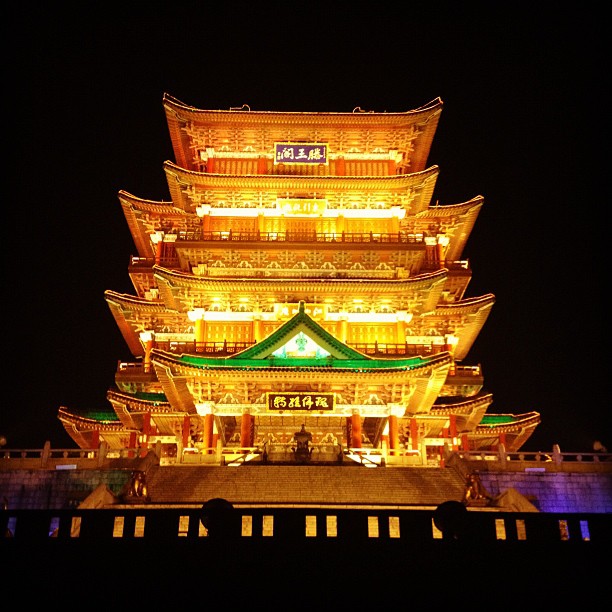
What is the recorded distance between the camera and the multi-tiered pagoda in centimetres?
2862

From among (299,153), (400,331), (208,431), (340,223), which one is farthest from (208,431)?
(299,153)

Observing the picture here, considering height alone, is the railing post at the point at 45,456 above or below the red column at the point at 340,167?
below

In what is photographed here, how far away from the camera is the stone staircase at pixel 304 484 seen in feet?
67.6

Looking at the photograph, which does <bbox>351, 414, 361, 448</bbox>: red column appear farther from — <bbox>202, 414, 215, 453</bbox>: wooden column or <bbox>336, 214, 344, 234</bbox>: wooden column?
<bbox>336, 214, 344, 234</bbox>: wooden column

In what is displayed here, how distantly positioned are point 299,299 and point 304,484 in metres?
13.7

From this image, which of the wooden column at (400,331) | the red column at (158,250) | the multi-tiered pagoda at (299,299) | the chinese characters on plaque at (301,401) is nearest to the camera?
the chinese characters on plaque at (301,401)

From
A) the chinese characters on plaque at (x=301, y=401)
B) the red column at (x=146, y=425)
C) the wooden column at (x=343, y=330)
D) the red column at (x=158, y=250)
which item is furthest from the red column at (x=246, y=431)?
the red column at (x=158, y=250)

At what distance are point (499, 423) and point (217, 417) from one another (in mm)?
13602

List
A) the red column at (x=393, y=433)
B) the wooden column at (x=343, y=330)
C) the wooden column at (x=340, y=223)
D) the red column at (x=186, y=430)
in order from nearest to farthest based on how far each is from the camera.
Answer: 1. the red column at (x=393, y=433)
2. the red column at (x=186, y=430)
3. the wooden column at (x=343, y=330)
4. the wooden column at (x=340, y=223)

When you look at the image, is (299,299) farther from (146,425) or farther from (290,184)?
(146,425)

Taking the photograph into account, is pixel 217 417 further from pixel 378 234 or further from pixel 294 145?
pixel 294 145

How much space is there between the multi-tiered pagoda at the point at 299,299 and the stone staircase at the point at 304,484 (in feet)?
14.5

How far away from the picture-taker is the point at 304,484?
2122cm

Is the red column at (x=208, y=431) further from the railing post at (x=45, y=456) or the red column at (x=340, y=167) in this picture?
the red column at (x=340, y=167)
